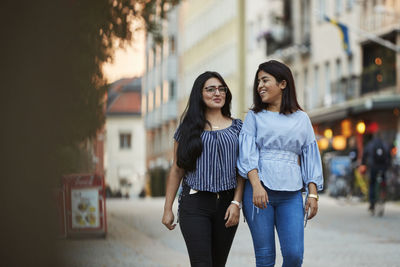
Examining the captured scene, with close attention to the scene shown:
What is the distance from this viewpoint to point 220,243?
6.07 m

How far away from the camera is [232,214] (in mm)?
5824

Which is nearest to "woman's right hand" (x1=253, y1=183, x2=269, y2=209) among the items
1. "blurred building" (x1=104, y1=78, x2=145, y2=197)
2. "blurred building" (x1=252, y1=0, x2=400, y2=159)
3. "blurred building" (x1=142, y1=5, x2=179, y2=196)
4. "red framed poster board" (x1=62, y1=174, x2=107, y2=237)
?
"red framed poster board" (x1=62, y1=174, x2=107, y2=237)

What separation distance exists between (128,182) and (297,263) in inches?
3869

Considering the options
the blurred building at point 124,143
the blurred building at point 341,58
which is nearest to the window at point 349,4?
the blurred building at point 341,58

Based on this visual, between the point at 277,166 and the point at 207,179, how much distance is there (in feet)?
1.39

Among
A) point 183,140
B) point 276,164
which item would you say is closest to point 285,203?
point 276,164

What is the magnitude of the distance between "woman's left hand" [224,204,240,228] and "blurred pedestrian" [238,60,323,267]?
71 mm

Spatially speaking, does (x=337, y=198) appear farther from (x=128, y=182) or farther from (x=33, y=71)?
(x=128, y=182)

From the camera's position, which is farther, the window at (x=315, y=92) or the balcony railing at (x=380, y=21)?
the window at (x=315, y=92)

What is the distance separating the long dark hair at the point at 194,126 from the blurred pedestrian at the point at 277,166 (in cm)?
29

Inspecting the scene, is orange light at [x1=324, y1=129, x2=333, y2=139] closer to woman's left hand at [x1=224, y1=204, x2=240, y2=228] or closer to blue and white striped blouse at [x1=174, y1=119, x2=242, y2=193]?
blue and white striped blouse at [x1=174, y1=119, x2=242, y2=193]

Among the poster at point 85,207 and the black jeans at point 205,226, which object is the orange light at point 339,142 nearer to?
the poster at point 85,207

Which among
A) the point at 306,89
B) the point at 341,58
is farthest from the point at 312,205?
the point at 306,89

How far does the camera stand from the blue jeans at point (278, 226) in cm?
566
